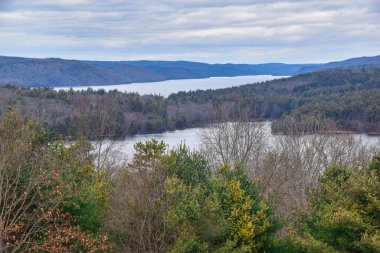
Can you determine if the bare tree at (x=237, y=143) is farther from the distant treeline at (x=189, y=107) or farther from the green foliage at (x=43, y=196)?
the green foliage at (x=43, y=196)

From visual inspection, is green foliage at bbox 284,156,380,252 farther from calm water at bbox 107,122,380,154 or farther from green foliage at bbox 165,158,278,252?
calm water at bbox 107,122,380,154

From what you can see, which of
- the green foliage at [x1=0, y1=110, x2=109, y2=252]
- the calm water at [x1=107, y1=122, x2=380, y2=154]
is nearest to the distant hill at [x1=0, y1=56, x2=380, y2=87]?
the calm water at [x1=107, y1=122, x2=380, y2=154]

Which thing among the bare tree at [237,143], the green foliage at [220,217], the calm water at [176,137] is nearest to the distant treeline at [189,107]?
the calm water at [176,137]

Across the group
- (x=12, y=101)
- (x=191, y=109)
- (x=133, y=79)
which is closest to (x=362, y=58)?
(x=133, y=79)

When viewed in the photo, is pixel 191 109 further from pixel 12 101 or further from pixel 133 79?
pixel 133 79

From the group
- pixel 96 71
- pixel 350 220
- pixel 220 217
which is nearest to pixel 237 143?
pixel 220 217

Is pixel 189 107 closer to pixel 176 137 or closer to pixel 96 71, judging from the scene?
pixel 176 137
